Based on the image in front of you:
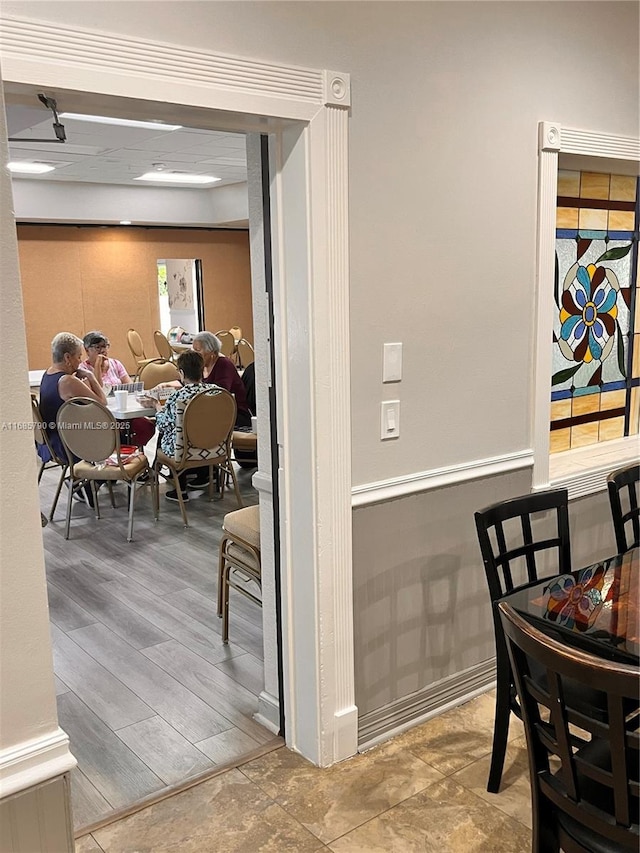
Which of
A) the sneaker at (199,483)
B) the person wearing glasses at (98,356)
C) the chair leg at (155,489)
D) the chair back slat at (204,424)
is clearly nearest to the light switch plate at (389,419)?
the chair back slat at (204,424)

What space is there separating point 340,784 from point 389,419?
3.83ft

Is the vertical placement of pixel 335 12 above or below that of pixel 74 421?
above

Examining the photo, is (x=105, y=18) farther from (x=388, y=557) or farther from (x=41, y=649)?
(x=388, y=557)

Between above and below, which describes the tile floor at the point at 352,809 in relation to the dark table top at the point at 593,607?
below

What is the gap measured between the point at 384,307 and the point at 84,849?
1.83 m

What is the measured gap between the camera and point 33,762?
4.42ft

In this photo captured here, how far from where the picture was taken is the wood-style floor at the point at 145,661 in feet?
8.77

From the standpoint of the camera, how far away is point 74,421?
4.86m

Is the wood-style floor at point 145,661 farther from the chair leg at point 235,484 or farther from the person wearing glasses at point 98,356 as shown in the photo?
the person wearing glasses at point 98,356

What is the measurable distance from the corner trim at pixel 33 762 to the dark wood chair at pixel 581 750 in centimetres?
89

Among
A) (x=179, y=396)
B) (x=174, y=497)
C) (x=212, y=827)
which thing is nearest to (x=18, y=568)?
(x=212, y=827)

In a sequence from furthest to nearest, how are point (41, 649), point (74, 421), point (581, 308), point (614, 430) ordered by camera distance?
point (74, 421) < point (614, 430) < point (581, 308) < point (41, 649)

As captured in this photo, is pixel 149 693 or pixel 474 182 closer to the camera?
pixel 474 182

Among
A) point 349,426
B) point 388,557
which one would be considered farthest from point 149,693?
point 349,426
